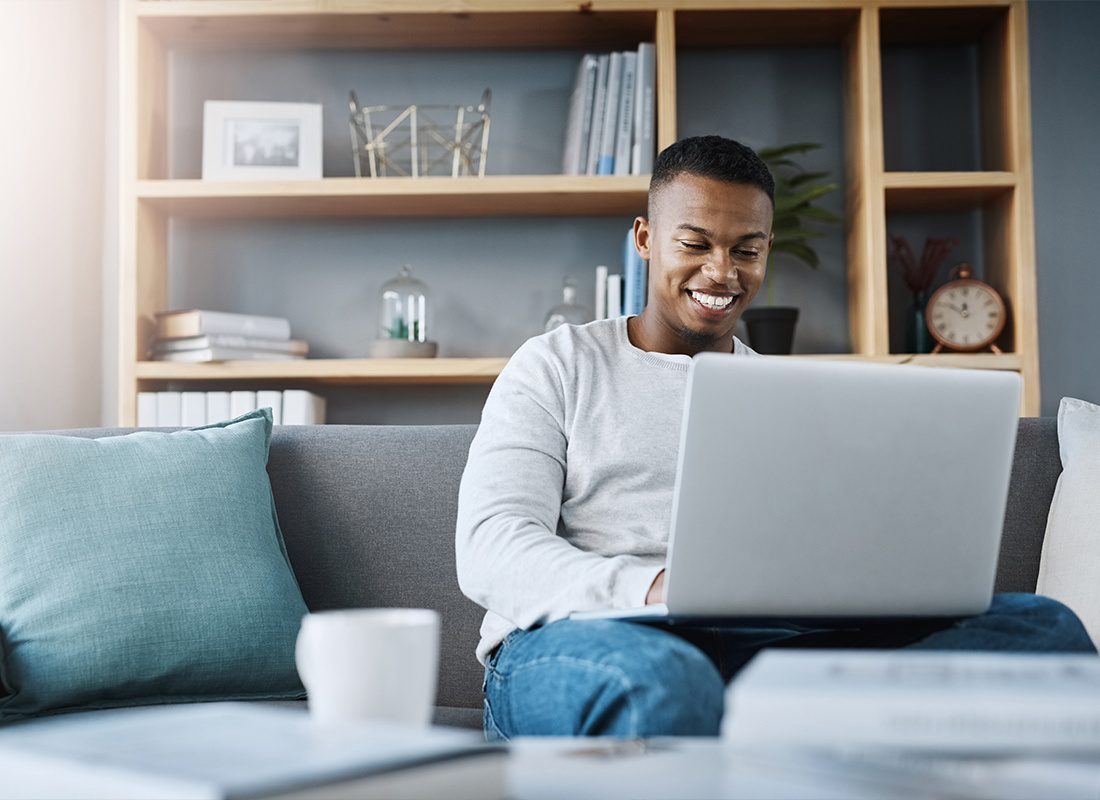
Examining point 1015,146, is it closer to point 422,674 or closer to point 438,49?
point 438,49

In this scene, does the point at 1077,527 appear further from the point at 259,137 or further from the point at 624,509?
the point at 259,137

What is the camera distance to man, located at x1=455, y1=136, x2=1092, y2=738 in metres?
0.95

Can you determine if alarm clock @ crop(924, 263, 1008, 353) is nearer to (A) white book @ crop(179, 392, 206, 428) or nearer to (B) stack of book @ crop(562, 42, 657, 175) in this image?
(B) stack of book @ crop(562, 42, 657, 175)

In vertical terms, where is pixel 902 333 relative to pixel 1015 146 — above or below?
below

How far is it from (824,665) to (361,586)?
3.76ft

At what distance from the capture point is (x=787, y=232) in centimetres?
273

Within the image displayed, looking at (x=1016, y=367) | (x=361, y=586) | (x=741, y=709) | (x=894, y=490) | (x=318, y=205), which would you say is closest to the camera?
(x=741, y=709)

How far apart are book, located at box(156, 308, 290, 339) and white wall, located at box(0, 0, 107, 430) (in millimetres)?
253

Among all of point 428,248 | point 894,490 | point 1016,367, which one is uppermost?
point 428,248

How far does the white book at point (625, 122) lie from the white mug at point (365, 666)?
7.13 feet

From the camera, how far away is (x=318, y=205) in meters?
2.81

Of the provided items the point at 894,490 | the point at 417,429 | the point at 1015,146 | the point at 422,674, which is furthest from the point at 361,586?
the point at 1015,146

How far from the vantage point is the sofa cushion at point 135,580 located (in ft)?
4.48

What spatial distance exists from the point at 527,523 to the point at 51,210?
1.94m
